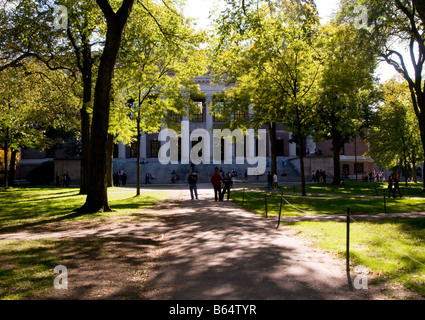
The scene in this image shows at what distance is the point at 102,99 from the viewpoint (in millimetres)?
13141

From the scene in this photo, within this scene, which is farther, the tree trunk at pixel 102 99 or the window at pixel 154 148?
the window at pixel 154 148

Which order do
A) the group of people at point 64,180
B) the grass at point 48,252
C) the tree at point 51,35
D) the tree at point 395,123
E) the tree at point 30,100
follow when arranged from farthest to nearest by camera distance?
1. the group of people at point 64,180
2. the tree at point 395,123
3. the tree at point 30,100
4. the tree at point 51,35
5. the grass at point 48,252

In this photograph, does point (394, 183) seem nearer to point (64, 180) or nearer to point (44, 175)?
point (64, 180)

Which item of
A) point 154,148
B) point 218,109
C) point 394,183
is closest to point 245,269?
point 394,183

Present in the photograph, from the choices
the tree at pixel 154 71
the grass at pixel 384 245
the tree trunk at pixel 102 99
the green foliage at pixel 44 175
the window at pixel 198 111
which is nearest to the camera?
the grass at pixel 384 245

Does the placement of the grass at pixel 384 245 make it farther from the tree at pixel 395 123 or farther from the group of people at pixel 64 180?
the group of people at pixel 64 180

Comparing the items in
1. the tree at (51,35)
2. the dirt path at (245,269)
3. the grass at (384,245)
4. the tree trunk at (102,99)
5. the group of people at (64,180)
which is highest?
the tree at (51,35)

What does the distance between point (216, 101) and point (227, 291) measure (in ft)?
79.9

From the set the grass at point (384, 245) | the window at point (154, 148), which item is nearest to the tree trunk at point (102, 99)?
the grass at point (384, 245)

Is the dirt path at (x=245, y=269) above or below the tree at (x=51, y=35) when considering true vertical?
below

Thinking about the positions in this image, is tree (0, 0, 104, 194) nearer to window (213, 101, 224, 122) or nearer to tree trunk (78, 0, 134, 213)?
tree trunk (78, 0, 134, 213)

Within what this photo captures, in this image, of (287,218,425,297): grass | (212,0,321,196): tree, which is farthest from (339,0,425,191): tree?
(287,218,425,297): grass

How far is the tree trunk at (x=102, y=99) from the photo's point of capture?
511 inches
